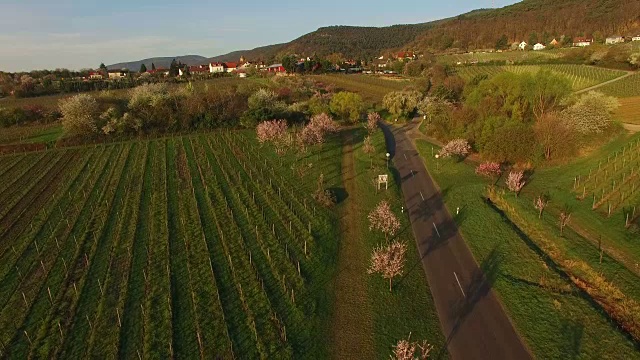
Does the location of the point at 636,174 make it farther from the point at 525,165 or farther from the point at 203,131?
the point at 203,131

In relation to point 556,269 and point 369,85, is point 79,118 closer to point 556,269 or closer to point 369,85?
point 556,269

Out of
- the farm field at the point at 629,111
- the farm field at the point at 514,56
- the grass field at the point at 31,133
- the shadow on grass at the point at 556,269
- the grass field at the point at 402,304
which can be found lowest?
the shadow on grass at the point at 556,269

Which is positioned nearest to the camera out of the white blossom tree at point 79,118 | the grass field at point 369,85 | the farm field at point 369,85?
the white blossom tree at point 79,118

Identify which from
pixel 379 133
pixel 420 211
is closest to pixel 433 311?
pixel 420 211

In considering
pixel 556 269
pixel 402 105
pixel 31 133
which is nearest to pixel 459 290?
pixel 556 269

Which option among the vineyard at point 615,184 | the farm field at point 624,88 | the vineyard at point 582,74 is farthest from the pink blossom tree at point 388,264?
the farm field at point 624,88

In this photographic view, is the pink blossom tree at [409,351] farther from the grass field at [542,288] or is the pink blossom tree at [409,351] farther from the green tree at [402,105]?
the green tree at [402,105]
